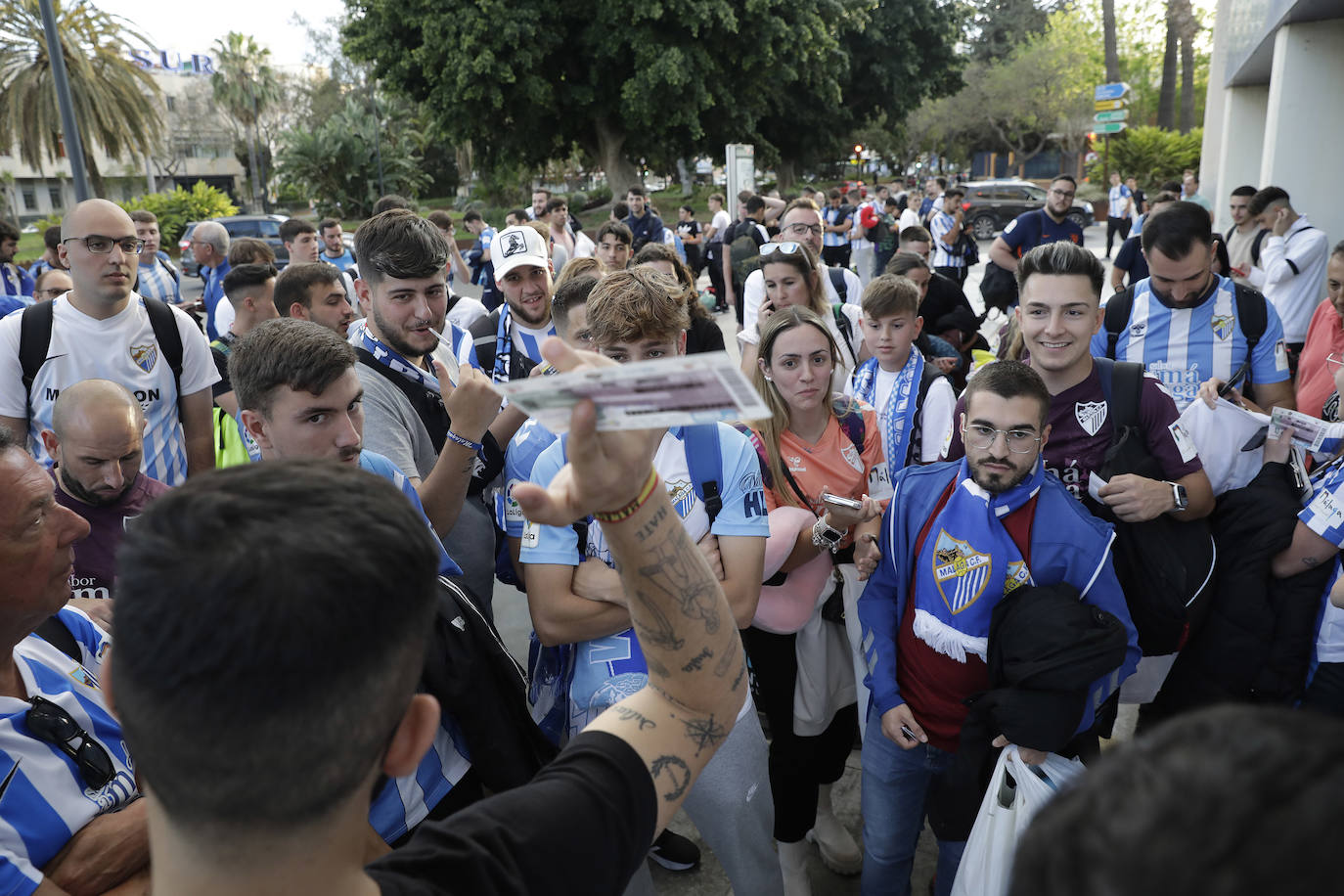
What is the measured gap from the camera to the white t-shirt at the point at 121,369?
12.0ft

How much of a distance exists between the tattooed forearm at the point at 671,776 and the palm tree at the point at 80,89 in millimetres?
25598

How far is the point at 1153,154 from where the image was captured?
29.7m

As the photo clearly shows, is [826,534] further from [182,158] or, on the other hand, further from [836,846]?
[182,158]

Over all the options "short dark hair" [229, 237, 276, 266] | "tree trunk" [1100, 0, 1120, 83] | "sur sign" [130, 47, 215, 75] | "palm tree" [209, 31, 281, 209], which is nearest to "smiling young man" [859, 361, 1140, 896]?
"short dark hair" [229, 237, 276, 266]

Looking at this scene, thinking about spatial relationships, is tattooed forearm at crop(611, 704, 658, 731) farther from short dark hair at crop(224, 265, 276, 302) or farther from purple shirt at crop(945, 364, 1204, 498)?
short dark hair at crop(224, 265, 276, 302)

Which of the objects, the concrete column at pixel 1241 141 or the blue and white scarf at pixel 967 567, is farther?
the concrete column at pixel 1241 141

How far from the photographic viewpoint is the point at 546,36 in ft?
80.3

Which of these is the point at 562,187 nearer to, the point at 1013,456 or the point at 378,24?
the point at 378,24

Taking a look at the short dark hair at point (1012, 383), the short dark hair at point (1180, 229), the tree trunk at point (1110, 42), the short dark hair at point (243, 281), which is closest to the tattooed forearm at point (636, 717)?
the short dark hair at point (1012, 383)

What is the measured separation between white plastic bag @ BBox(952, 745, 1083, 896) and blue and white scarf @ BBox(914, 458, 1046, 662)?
1.06 ft

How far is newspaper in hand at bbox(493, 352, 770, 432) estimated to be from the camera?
921 mm

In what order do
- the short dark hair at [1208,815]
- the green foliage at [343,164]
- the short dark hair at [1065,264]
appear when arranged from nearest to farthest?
the short dark hair at [1208,815], the short dark hair at [1065,264], the green foliage at [343,164]

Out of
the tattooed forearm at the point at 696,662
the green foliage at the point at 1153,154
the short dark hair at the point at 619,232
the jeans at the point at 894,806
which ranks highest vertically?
the green foliage at the point at 1153,154

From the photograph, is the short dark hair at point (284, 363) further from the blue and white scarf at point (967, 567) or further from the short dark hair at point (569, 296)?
the blue and white scarf at point (967, 567)
